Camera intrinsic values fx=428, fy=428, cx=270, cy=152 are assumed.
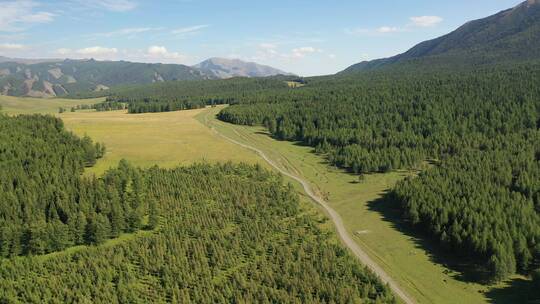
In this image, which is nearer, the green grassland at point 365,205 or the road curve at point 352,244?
the road curve at point 352,244

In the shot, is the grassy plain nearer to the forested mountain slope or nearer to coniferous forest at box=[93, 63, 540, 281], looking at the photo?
coniferous forest at box=[93, 63, 540, 281]

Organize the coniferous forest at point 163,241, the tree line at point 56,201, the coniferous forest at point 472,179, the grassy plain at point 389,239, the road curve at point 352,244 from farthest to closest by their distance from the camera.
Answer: the tree line at point 56,201, the coniferous forest at point 472,179, the road curve at point 352,244, the grassy plain at point 389,239, the coniferous forest at point 163,241

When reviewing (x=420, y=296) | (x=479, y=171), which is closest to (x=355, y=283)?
(x=420, y=296)

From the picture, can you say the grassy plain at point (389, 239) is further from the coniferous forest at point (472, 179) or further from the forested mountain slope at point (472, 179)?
the forested mountain slope at point (472, 179)

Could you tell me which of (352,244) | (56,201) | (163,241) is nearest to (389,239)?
(352,244)

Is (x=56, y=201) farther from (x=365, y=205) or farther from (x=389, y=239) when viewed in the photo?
(x=365, y=205)

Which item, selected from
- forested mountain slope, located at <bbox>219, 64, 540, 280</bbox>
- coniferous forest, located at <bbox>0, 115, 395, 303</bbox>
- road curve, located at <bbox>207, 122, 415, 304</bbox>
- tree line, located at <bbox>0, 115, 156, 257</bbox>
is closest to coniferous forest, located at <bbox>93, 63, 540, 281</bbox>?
forested mountain slope, located at <bbox>219, 64, 540, 280</bbox>

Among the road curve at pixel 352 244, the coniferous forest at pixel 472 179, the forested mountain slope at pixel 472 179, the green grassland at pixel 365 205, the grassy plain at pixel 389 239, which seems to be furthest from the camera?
the forested mountain slope at pixel 472 179

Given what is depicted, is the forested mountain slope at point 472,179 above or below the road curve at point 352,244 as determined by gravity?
above

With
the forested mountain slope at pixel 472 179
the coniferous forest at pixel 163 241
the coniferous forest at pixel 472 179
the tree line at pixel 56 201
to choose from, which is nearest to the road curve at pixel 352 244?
the coniferous forest at pixel 163 241
